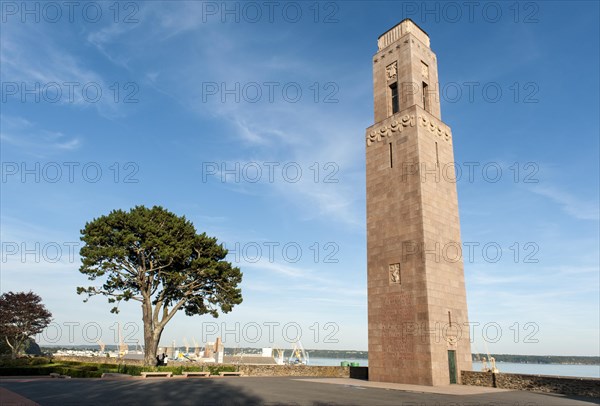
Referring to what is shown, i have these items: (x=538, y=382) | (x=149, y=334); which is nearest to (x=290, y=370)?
(x=149, y=334)

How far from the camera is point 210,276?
130 ft

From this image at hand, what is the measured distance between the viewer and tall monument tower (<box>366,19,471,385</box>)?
28.1m

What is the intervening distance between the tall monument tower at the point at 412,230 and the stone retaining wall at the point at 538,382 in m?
1.71

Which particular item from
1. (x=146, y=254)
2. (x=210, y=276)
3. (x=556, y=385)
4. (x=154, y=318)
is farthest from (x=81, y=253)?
(x=556, y=385)

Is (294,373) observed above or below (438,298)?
below

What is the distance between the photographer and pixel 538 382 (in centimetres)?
2416

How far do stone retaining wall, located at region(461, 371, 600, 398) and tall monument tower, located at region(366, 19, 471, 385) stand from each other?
5.62 feet

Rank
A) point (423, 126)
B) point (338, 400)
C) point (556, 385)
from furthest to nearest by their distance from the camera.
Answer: point (423, 126), point (556, 385), point (338, 400)

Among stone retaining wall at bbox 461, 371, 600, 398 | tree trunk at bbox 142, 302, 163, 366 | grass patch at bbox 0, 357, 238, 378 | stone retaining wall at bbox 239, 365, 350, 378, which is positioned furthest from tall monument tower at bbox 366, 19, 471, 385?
tree trunk at bbox 142, 302, 163, 366

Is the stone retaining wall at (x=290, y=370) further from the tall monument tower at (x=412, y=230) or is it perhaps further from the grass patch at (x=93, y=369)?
the tall monument tower at (x=412, y=230)

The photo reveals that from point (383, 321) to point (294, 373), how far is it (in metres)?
12.1

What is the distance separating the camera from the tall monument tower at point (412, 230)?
92.1ft

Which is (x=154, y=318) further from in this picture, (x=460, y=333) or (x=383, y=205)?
(x=460, y=333)

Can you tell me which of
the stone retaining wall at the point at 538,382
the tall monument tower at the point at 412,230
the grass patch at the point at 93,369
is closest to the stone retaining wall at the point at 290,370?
the grass patch at the point at 93,369
